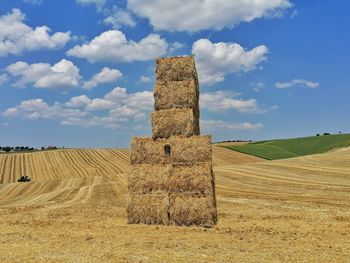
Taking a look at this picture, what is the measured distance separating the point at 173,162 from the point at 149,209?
6.45 ft

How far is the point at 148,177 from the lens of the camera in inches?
611

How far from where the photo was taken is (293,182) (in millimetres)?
29594

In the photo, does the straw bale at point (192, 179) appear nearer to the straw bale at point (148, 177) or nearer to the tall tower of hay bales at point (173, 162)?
the tall tower of hay bales at point (173, 162)

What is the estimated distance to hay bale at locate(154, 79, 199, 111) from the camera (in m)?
16.3

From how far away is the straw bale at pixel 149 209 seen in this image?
14992 mm

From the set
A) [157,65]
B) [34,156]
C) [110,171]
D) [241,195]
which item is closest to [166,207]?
[157,65]

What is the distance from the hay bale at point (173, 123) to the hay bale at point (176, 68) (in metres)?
1.42

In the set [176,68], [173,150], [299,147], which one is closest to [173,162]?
[173,150]

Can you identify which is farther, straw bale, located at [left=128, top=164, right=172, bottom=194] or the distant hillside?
the distant hillside

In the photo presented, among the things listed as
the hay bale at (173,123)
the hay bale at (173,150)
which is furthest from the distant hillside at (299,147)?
the hay bale at (173,150)

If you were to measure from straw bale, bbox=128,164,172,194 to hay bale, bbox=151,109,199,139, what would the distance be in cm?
130

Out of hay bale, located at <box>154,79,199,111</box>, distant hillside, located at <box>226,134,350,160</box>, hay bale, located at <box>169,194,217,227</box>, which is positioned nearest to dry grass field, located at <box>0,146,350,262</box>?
hay bale, located at <box>169,194,217,227</box>

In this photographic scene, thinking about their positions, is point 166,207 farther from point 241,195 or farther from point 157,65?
point 241,195

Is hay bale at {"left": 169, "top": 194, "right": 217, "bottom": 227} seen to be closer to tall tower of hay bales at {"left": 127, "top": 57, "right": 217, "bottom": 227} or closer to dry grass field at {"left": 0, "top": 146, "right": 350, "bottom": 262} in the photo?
tall tower of hay bales at {"left": 127, "top": 57, "right": 217, "bottom": 227}
